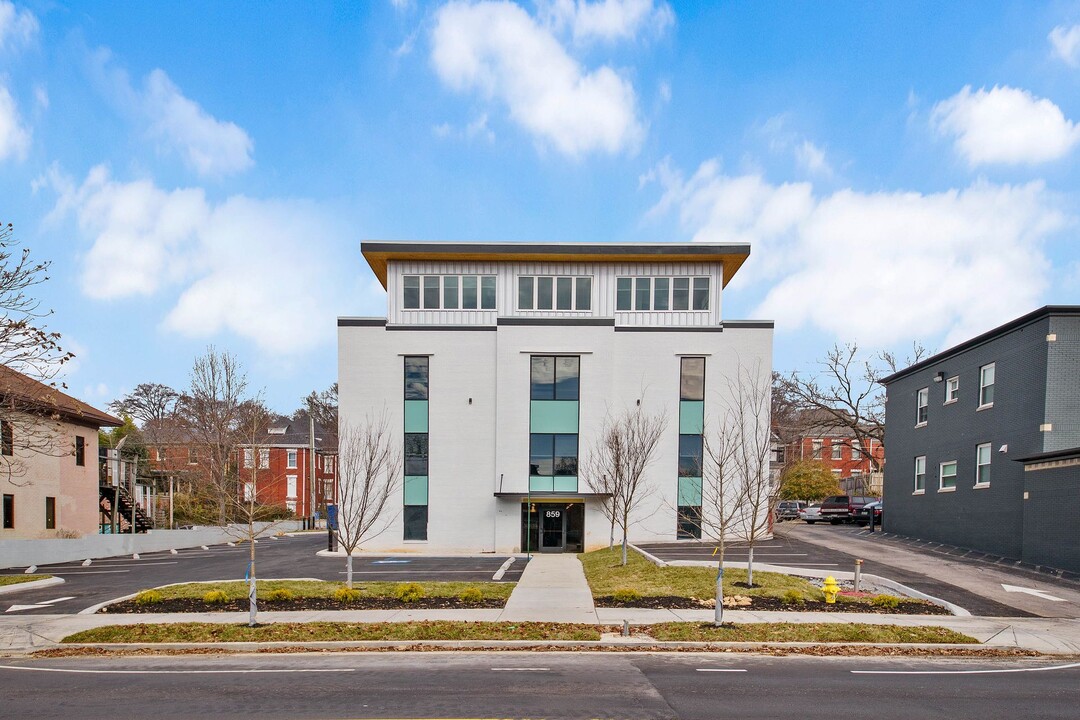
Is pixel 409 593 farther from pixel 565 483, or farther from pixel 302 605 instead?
pixel 565 483

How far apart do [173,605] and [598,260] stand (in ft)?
77.2

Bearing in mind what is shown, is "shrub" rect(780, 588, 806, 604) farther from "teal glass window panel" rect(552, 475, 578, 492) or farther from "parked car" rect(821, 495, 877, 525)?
"parked car" rect(821, 495, 877, 525)

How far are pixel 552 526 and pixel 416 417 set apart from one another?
8.50 m

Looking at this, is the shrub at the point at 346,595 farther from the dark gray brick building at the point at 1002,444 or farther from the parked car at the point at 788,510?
the parked car at the point at 788,510

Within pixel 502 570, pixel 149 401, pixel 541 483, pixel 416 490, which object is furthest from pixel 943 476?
pixel 149 401

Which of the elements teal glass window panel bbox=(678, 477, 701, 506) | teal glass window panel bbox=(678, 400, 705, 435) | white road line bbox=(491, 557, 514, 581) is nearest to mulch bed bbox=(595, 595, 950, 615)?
white road line bbox=(491, 557, 514, 581)

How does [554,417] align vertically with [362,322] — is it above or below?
below

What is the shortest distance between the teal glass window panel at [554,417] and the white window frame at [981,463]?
55.5 ft

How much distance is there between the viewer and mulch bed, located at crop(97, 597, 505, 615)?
15.1 metres

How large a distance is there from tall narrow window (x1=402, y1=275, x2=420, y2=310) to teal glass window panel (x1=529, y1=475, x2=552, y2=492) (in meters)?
10.3

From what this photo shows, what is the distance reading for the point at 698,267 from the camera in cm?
3312

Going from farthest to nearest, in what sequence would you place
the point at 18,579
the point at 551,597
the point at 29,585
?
the point at 18,579 < the point at 29,585 < the point at 551,597

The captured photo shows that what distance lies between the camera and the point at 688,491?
32.2 meters

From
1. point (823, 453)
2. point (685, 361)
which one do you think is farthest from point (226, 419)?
point (823, 453)
